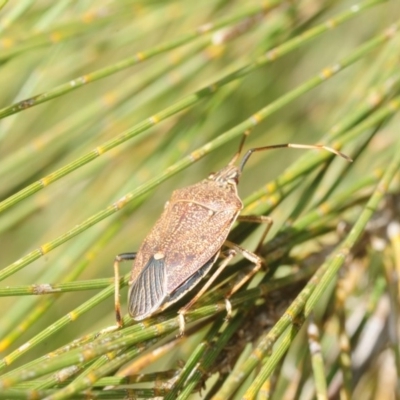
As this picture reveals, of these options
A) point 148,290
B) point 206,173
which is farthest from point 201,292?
point 206,173

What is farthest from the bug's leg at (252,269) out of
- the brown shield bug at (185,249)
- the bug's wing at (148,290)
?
the bug's wing at (148,290)

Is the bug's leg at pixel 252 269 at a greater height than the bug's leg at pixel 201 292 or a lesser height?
lesser

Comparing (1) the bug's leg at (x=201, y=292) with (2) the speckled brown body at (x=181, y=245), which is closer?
(1) the bug's leg at (x=201, y=292)

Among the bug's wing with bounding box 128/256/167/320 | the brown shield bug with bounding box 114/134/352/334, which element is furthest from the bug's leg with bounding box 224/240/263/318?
the bug's wing with bounding box 128/256/167/320

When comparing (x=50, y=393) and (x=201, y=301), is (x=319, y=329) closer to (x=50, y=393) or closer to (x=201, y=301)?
(x=201, y=301)

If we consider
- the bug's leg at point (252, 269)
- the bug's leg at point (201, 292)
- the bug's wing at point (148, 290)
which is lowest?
the bug's leg at point (252, 269)

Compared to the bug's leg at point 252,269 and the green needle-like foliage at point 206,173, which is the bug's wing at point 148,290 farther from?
the bug's leg at point 252,269

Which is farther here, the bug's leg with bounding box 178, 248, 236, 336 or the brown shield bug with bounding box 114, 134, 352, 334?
the brown shield bug with bounding box 114, 134, 352, 334

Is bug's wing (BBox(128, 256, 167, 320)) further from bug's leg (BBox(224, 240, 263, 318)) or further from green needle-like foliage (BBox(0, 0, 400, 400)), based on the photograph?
bug's leg (BBox(224, 240, 263, 318))

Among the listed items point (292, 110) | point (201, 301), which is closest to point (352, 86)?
point (292, 110)
